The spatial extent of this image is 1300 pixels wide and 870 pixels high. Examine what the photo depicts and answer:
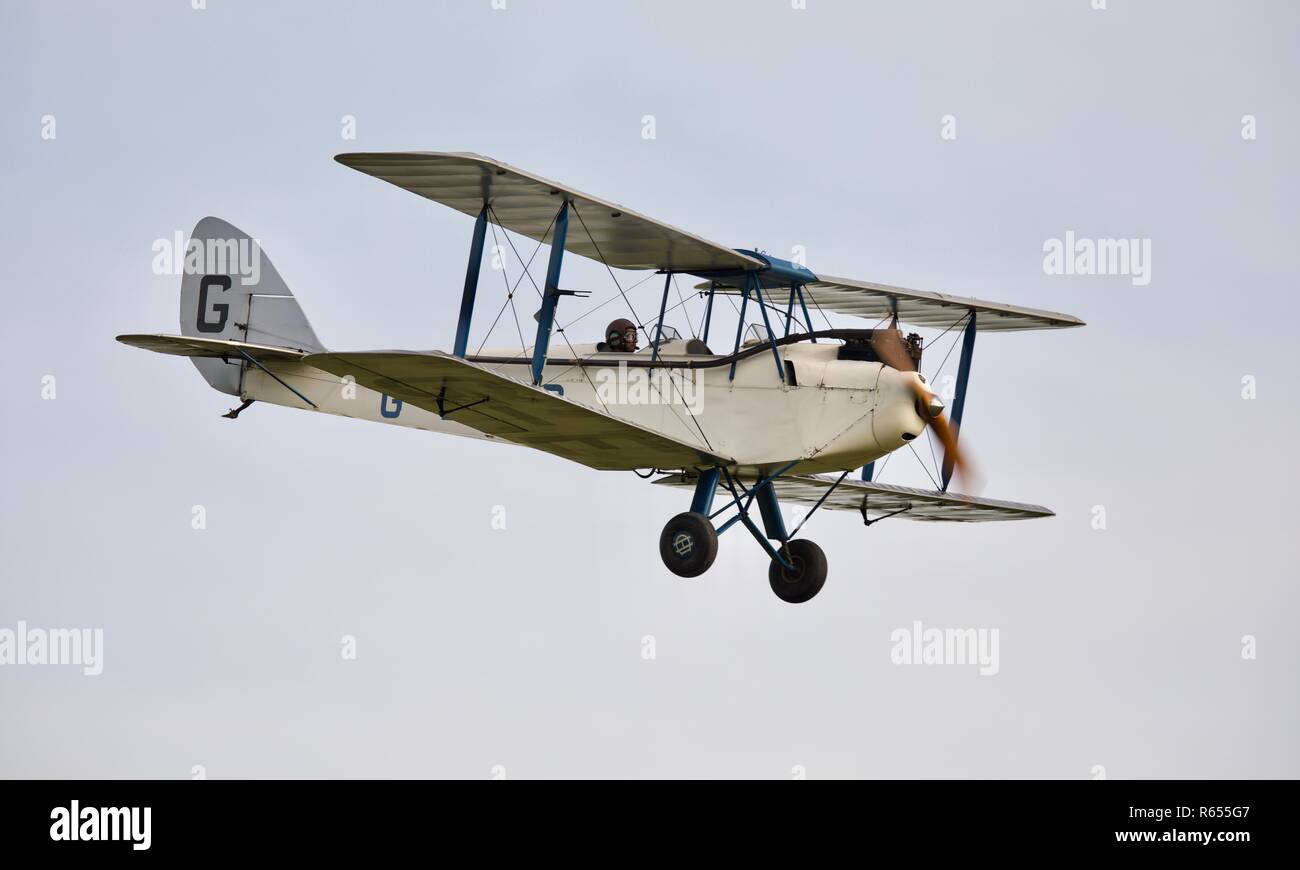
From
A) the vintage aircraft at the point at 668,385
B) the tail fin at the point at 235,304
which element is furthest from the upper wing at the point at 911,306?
the tail fin at the point at 235,304

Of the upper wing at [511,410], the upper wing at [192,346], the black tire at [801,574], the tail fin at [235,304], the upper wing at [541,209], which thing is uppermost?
the upper wing at [541,209]

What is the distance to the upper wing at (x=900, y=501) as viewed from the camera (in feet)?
73.0

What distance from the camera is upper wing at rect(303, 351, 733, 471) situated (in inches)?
669

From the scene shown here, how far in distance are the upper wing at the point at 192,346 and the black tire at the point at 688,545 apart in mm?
4545

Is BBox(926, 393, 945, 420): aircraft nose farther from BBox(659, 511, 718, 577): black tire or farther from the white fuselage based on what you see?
BBox(659, 511, 718, 577): black tire

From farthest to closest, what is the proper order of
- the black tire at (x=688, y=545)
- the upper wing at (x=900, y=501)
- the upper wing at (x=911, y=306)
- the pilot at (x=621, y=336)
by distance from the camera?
the upper wing at (x=911, y=306) < the upper wing at (x=900, y=501) < the pilot at (x=621, y=336) < the black tire at (x=688, y=545)

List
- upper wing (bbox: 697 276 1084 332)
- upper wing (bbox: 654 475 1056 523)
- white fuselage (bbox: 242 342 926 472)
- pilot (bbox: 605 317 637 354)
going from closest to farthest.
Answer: white fuselage (bbox: 242 342 926 472)
pilot (bbox: 605 317 637 354)
upper wing (bbox: 654 475 1056 523)
upper wing (bbox: 697 276 1084 332)

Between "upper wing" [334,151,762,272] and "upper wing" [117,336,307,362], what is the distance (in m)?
2.58

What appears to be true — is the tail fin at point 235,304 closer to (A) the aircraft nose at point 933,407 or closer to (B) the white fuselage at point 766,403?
(B) the white fuselage at point 766,403

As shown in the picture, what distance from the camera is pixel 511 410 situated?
730 inches

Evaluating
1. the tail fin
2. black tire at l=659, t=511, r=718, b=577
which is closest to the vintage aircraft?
black tire at l=659, t=511, r=718, b=577

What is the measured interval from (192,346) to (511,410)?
3434mm
